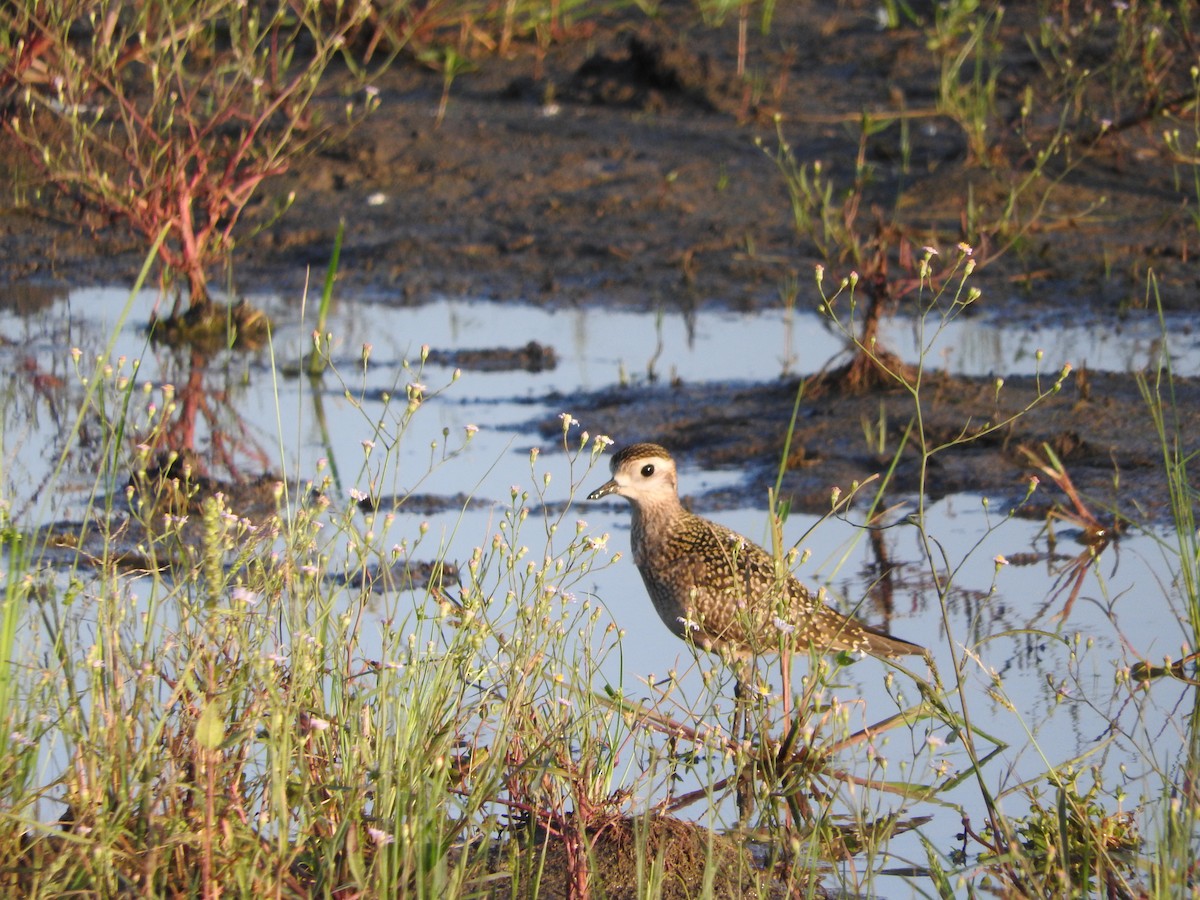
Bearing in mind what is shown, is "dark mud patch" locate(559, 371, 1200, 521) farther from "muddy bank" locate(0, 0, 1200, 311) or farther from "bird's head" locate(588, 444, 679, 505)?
"muddy bank" locate(0, 0, 1200, 311)

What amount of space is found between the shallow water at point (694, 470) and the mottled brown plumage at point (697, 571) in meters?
0.16

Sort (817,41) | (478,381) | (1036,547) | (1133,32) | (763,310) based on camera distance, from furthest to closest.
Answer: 1. (817,41)
2. (1133,32)
3. (763,310)
4. (478,381)
5. (1036,547)

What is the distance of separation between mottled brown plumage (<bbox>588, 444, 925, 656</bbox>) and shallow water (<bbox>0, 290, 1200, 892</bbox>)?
0.16m

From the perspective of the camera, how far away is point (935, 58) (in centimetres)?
1330

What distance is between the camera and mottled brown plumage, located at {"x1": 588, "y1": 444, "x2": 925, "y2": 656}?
5.93 metres

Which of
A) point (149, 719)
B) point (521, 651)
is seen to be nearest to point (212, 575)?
point (149, 719)

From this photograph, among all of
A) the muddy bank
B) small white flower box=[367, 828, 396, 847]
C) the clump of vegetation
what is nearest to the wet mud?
the muddy bank

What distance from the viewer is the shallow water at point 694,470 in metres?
5.41

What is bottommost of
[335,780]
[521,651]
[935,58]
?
[335,780]

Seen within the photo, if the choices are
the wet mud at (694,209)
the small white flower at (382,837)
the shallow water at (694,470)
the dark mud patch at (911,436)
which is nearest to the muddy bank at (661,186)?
the wet mud at (694,209)

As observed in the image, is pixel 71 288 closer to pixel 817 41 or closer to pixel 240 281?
pixel 240 281

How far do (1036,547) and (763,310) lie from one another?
4.01 metres

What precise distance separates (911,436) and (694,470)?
1.01 meters

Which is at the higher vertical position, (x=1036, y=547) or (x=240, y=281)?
(x=240, y=281)
